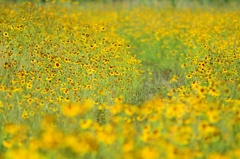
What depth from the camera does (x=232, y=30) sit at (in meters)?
8.84

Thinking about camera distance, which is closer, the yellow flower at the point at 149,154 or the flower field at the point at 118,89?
the yellow flower at the point at 149,154

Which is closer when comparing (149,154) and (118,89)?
(149,154)

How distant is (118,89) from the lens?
245 inches

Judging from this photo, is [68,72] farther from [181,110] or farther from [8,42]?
[181,110]

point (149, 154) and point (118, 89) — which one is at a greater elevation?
point (149, 154)

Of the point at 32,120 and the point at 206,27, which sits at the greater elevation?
the point at 206,27

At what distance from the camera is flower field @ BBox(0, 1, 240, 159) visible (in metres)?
3.75

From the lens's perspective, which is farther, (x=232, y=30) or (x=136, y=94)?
(x=232, y=30)

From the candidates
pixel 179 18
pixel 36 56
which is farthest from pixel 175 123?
pixel 179 18

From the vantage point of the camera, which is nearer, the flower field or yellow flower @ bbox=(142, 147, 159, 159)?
yellow flower @ bbox=(142, 147, 159, 159)

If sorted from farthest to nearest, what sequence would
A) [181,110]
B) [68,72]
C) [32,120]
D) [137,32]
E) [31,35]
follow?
[137,32], [31,35], [68,72], [32,120], [181,110]

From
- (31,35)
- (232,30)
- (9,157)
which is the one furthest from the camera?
(232,30)

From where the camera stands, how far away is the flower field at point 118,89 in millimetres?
3754

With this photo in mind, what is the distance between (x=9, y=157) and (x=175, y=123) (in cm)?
158
